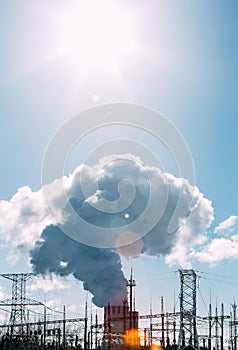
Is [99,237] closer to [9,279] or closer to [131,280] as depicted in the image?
[131,280]

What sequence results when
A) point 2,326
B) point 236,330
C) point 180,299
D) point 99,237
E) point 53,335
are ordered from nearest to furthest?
1. point 180,299
2. point 99,237
3. point 236,330
4. point 53,335
5. point 2,326

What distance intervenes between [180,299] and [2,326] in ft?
157

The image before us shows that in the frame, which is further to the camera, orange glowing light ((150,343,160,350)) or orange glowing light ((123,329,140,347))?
orange glowing light ((150,343,160,350))

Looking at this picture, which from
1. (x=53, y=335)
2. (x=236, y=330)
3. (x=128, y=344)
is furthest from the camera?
(x=53, y=335)

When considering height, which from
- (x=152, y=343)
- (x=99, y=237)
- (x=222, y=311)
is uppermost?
(x=99, y=237)

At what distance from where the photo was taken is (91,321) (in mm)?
72875

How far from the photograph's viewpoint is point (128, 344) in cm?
6419

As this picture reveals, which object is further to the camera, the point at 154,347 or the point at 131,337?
the point at 154,347

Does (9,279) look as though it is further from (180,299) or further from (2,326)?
(2,326)

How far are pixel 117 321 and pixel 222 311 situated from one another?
13580mm

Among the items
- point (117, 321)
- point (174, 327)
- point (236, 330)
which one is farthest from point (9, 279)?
point (236, 330)

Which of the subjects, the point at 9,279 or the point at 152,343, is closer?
Answer: the point at 9,279

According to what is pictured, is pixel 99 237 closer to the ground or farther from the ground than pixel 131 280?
farther from the ground

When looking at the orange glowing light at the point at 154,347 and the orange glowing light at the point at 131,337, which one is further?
the orange glowing light at the point at 154,347
